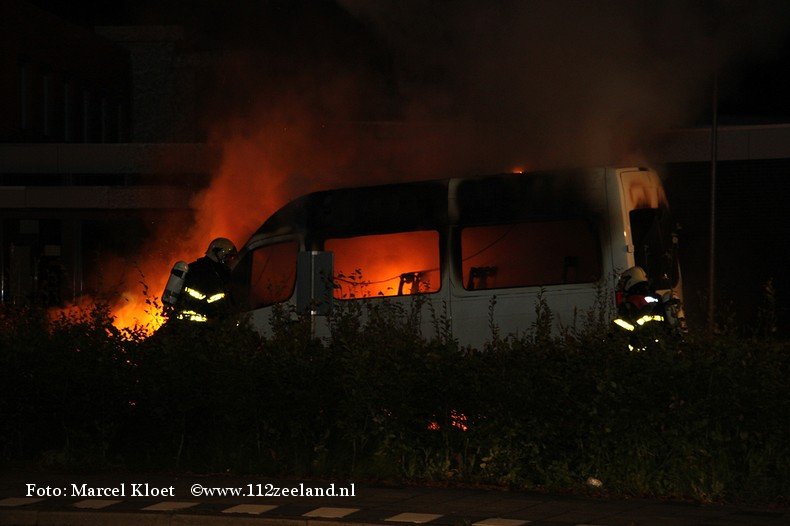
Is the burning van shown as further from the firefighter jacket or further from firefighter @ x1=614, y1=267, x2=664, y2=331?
the firefighter jacket

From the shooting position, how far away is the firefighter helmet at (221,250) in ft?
38.1

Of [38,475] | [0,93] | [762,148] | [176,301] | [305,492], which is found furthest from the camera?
[0,93]

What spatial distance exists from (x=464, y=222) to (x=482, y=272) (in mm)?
608

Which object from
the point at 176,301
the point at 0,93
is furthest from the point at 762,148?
the point at 0,93

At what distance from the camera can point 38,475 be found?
9109 millimetres

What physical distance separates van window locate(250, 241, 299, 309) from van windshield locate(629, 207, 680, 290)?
12.8ft

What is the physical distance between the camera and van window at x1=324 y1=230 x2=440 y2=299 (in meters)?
13.2

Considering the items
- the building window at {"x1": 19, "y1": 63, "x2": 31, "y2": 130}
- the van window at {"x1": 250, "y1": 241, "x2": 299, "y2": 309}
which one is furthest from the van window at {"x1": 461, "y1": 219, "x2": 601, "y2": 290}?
the building window at {"x1": 19, "y1": 63, "x2": 31, "y2": 130}

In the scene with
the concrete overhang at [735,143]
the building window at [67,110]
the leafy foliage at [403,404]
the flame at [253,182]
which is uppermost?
the building window at [67,110]

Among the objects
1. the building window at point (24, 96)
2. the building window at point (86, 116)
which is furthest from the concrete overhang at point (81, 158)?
the building window at point (86, 116)

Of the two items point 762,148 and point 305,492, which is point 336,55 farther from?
point 305,492

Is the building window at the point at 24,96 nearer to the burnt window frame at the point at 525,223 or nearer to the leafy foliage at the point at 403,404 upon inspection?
the burnt window frame at the point at 525,223

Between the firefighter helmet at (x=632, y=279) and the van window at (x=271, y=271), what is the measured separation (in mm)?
4086

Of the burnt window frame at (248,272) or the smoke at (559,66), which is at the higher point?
the smoke at (559,66)
